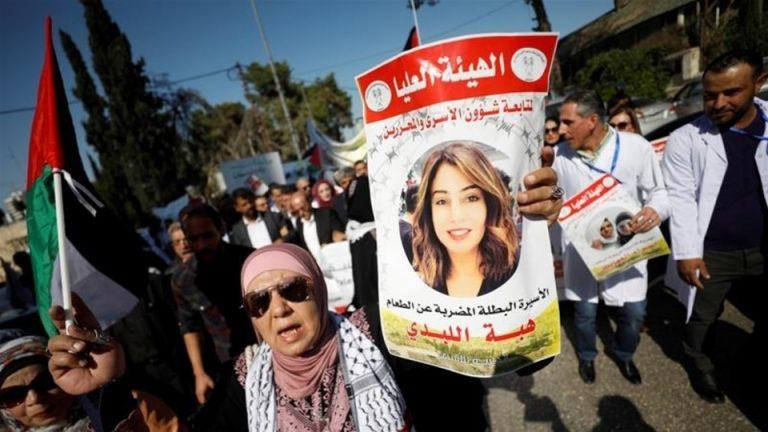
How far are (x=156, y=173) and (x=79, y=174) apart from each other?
24825 mm

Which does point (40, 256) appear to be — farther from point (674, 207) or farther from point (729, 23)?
point (729, 23)

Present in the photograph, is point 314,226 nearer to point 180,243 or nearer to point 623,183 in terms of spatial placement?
point 180,243

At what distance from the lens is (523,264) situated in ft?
3.55

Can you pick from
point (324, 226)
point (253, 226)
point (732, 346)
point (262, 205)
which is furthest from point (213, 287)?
point (732, 346)

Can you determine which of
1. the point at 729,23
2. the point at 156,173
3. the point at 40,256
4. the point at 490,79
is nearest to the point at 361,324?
the point at 490,79

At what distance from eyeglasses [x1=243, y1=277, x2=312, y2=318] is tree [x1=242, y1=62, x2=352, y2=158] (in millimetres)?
34956

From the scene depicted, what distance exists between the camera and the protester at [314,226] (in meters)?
3.87

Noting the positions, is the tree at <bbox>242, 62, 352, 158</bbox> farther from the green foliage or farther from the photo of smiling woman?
the photo of smiling woman

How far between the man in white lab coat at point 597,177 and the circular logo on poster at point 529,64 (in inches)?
61.8

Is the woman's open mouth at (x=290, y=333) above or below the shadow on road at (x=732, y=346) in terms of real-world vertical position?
above

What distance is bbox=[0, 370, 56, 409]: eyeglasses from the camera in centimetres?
133

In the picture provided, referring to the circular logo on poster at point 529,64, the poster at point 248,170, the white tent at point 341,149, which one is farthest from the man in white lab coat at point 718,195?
the poster at point 248,170

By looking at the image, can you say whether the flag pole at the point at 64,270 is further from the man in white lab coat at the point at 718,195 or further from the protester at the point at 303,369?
the man in white lab coat at the point at 718,195

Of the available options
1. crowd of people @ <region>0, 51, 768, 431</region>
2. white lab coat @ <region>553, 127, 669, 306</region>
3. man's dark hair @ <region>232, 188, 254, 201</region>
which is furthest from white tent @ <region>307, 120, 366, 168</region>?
white lab coat @ <region>553, 127, 669, 306</region>
